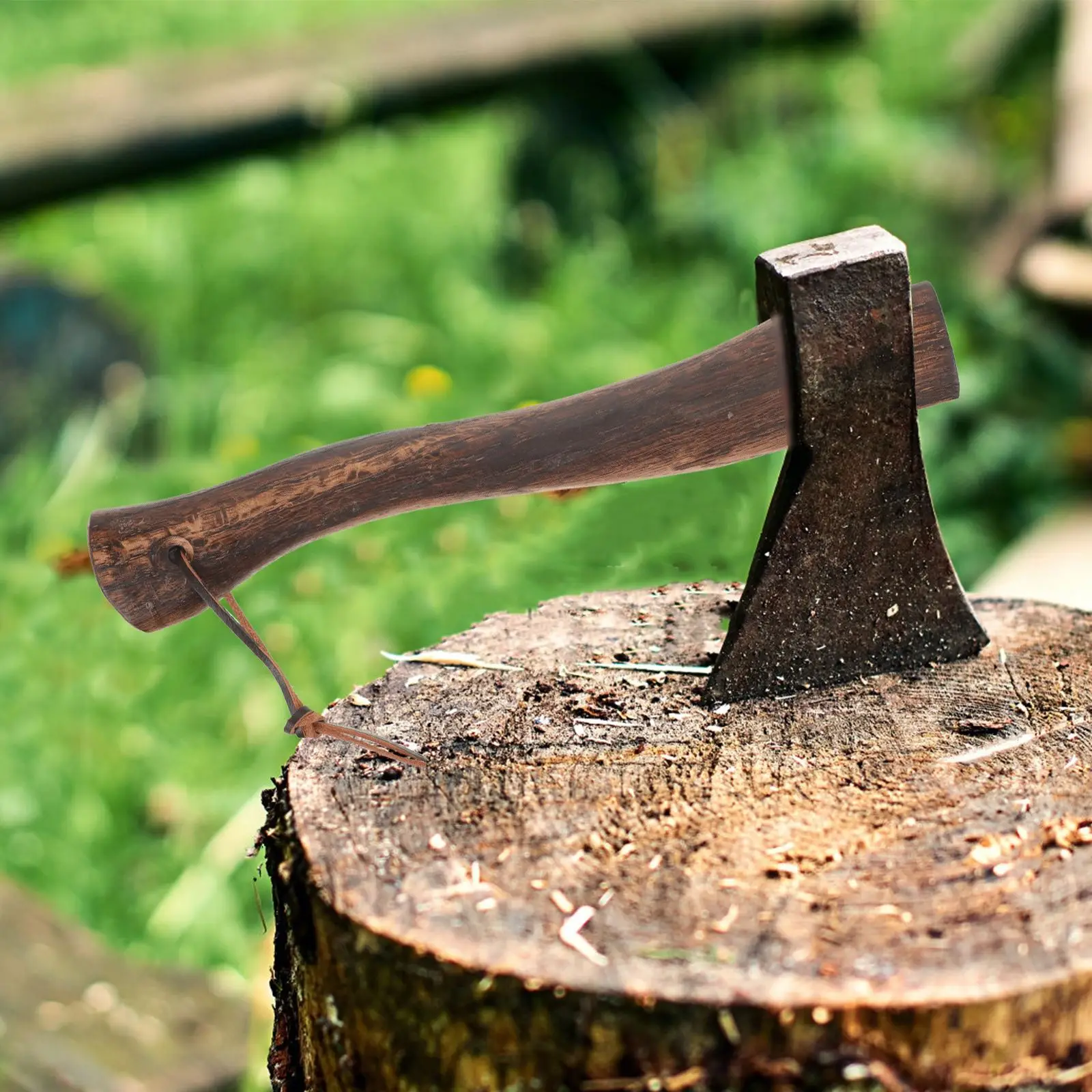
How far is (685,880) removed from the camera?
1231mm

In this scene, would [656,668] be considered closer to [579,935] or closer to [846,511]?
[846,511]

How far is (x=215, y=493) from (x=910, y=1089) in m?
0.87

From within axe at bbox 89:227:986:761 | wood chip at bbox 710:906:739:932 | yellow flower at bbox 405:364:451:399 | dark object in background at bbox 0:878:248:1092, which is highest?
yellow flower at bbox 405:364:451:399

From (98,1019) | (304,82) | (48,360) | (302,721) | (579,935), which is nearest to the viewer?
(579,935)

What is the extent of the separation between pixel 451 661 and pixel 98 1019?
1.13 metres

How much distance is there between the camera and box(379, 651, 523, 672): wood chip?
1589 millimetres

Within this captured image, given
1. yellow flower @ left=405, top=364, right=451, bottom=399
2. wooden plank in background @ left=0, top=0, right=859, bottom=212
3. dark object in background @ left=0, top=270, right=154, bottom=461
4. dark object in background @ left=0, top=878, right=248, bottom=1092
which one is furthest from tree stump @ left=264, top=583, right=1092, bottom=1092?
wooden plank in background @ left=0, top=0, right=859, bottom=212

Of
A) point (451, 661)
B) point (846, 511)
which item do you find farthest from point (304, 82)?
point (846, 511)

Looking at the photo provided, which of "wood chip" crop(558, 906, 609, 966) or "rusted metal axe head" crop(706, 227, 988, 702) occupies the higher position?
"rusted metal axe head" crop(706, 227, 988, 702)

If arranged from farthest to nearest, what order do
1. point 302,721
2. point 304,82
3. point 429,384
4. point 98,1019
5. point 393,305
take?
point 393,305 → point 304,82 → point 429,384 → point 98,1019 → point 302,721

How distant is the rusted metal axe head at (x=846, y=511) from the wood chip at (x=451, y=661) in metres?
0.25

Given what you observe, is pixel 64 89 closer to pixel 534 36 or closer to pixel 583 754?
pixel 534 36

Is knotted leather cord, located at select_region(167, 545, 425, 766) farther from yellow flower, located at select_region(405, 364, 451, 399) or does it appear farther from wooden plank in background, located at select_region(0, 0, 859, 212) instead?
wooden plank in background, located at select_region(0, 0, 859, 212)

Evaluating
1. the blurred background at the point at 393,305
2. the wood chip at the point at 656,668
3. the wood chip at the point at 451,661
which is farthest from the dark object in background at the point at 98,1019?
the wood chip at the point at 656,668
